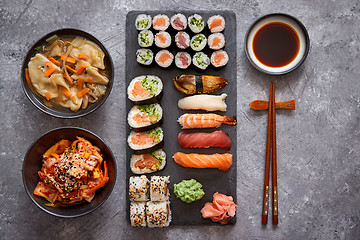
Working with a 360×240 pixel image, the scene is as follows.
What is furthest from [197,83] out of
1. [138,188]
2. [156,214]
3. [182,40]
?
[156,214]

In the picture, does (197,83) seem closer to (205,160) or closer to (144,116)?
(144,116)

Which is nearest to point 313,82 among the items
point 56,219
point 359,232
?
point 359,232

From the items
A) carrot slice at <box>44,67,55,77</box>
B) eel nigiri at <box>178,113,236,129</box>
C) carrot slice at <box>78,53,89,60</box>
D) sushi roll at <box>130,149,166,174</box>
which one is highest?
carrot slice at <box>78,53,89,60</box>

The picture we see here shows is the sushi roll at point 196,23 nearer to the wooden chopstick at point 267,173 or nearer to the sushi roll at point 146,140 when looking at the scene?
the wooden chopstick at point 267,173

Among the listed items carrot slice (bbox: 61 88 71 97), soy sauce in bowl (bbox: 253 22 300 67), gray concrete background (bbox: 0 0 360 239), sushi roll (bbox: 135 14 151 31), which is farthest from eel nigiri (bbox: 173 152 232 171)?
sushi roll (bbox: 135 14 151 31)

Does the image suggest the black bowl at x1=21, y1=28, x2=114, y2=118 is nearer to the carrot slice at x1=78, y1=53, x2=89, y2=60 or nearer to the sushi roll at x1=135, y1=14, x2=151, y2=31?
the carrot slice at x1=78, y1=53, x2=89, y2=60

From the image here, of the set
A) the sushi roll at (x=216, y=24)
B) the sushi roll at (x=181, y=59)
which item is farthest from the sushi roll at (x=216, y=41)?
the sushi roll at (x=181, y=59)
